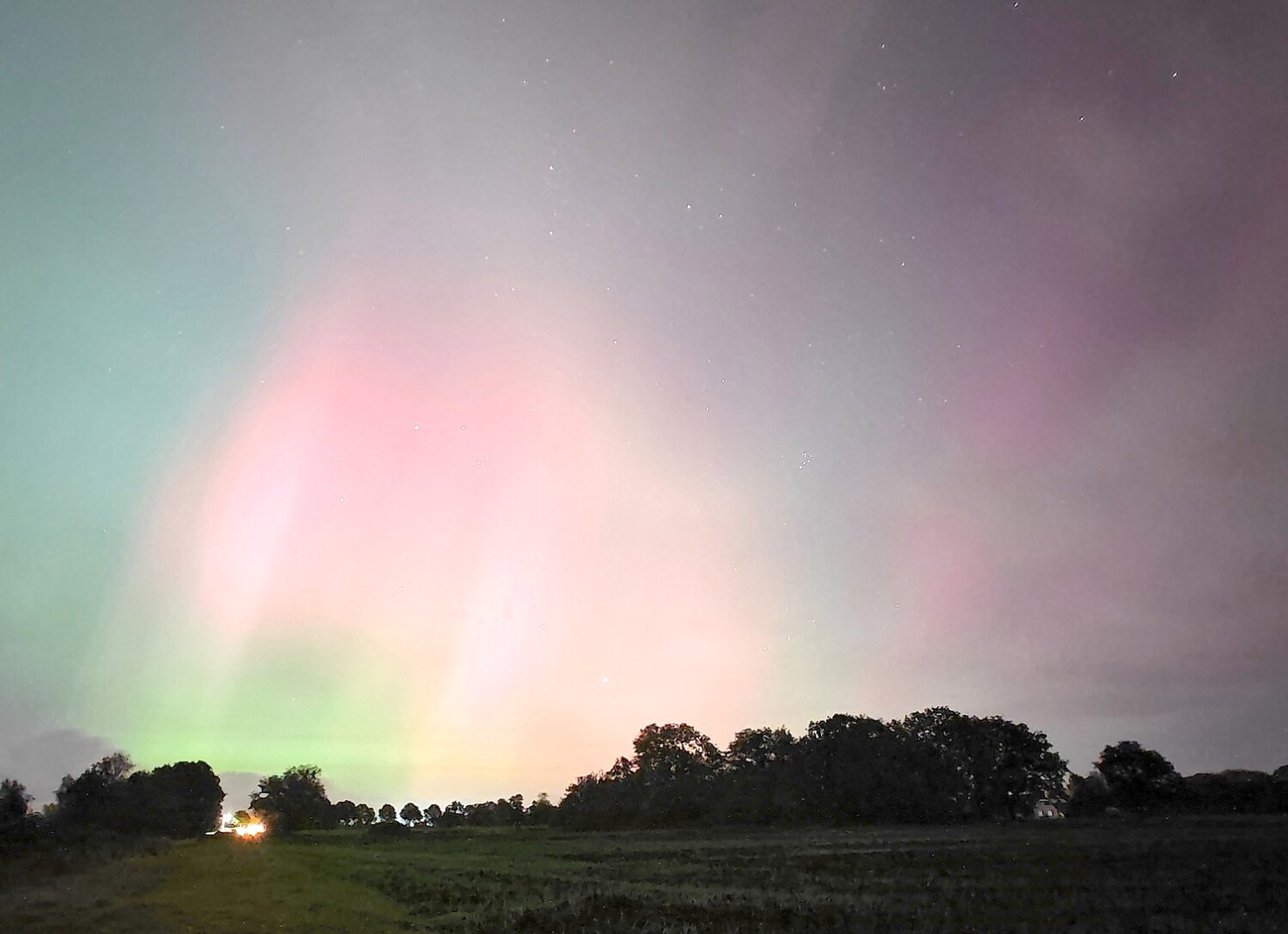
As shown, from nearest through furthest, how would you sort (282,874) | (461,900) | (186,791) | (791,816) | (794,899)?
(794,899) → (461,900) → (282,874) → (791,816) → (186,791)

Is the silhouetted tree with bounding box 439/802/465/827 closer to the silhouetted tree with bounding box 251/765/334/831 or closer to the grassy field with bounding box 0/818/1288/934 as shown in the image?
the silhouetted tree with bounding box 251/765/334/831

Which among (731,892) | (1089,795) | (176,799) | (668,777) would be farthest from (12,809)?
(1089,795)

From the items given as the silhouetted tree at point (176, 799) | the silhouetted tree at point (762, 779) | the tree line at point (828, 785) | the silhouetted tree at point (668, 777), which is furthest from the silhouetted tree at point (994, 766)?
the silhouetted tree at point (176, 799)

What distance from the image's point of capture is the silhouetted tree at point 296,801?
544 feet

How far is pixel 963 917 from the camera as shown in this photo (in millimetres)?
23875

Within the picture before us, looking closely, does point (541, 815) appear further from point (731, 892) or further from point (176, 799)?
point (731, 892)

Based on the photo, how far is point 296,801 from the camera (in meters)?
171

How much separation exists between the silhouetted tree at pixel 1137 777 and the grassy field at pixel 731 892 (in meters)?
A: 80.7

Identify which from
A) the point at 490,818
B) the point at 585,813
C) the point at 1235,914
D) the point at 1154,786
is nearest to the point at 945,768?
the point at 1154,786

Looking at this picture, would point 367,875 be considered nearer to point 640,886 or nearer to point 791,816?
point 640,886

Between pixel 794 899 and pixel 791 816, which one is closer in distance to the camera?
pixel 794 899

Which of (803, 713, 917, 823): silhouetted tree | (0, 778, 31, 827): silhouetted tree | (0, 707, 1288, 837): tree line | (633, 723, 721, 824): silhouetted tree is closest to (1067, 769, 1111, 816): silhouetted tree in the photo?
(0, 707, 1288, 837): tree line

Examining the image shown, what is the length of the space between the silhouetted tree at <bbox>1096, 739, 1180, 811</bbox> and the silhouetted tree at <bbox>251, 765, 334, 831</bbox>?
509 feet

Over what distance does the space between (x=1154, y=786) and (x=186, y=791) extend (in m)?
163
